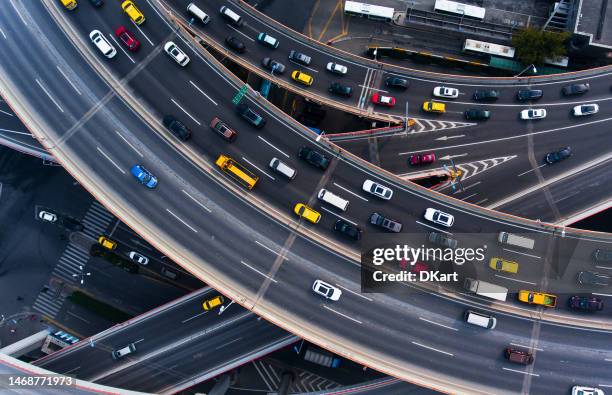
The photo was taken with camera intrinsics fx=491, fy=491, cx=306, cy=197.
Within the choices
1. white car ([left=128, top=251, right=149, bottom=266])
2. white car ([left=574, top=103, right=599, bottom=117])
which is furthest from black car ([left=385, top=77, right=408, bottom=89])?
white car ([left=128, top=251, right=149, bottom=266])

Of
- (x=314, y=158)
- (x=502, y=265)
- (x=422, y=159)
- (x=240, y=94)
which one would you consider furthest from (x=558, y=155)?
(x=240, y=94)

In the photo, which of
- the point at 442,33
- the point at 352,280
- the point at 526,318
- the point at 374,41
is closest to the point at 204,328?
the point at 352,280

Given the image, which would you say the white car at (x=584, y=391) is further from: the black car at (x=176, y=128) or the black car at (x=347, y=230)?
the black car at (x=176, y=128)

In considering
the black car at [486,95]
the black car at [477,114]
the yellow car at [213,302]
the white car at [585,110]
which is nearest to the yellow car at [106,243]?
the yellow car at [213,302]

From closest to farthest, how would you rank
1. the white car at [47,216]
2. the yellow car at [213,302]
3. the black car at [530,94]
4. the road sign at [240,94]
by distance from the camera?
1. the road sign at [240,94]
2. the yellow car at [213,302]
3. the black car at [530,94]
4. the white car at [47,216]

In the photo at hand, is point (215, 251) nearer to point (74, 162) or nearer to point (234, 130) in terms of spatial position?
point (234, 130)

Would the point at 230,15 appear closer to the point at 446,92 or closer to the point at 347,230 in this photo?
the point at 446,92
